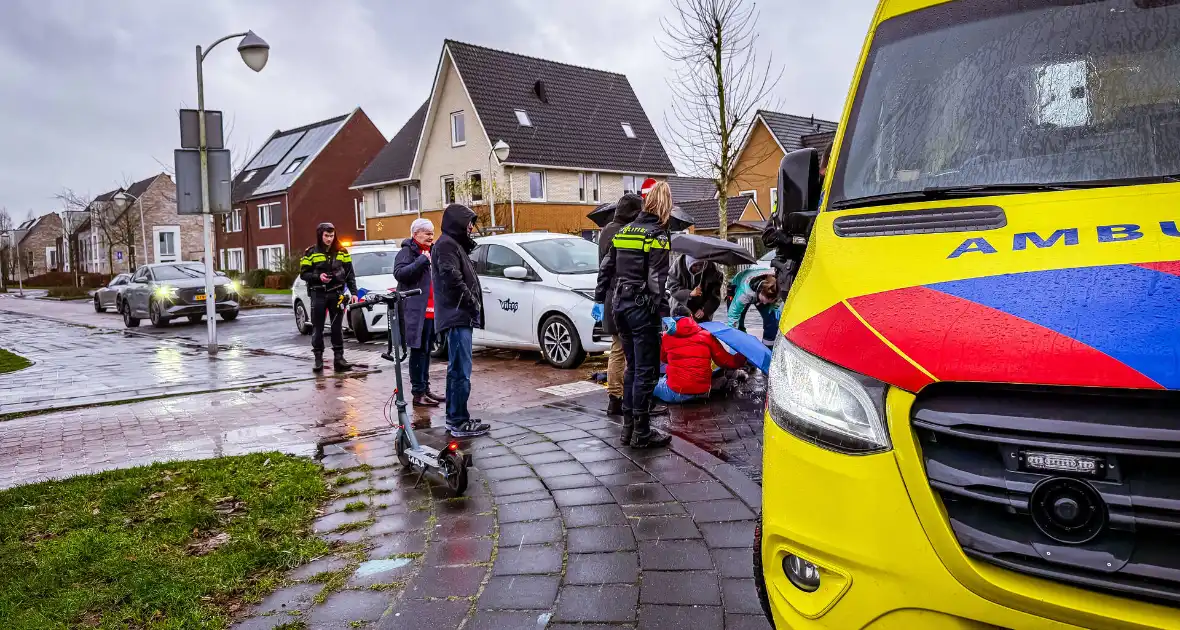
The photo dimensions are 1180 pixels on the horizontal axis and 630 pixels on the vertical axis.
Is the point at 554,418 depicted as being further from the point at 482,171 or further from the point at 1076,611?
the point at 482,171

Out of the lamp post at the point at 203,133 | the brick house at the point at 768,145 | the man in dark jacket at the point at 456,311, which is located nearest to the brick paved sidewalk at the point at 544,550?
the man in dark jacket at the point at 456,311

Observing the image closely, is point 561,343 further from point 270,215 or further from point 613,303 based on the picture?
point 270,215

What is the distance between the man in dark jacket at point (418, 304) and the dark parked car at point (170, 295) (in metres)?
14.5

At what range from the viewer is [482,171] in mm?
36875

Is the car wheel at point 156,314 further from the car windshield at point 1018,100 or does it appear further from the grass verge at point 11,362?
the car windshield at point 1018,100

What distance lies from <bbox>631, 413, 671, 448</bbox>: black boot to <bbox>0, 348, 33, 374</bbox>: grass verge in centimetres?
1108

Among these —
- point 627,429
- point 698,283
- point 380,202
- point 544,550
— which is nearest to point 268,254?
point 380,202

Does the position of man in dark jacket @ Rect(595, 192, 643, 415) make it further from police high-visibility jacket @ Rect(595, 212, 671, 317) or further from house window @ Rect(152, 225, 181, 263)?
house window @ Rect(152, 225, 181, 263)

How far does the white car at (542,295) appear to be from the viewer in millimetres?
10102

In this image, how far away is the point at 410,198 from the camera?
4216 centimetres

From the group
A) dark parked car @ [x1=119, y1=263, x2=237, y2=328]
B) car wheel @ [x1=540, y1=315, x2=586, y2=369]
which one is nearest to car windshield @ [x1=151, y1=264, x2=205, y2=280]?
dark parked car @ [x1=119, y1=263, x2=237, y2=328]

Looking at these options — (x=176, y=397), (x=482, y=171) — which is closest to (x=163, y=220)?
(x=482, y=171)

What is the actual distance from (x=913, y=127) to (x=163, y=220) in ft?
254

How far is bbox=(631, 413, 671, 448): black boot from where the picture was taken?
5.66m
